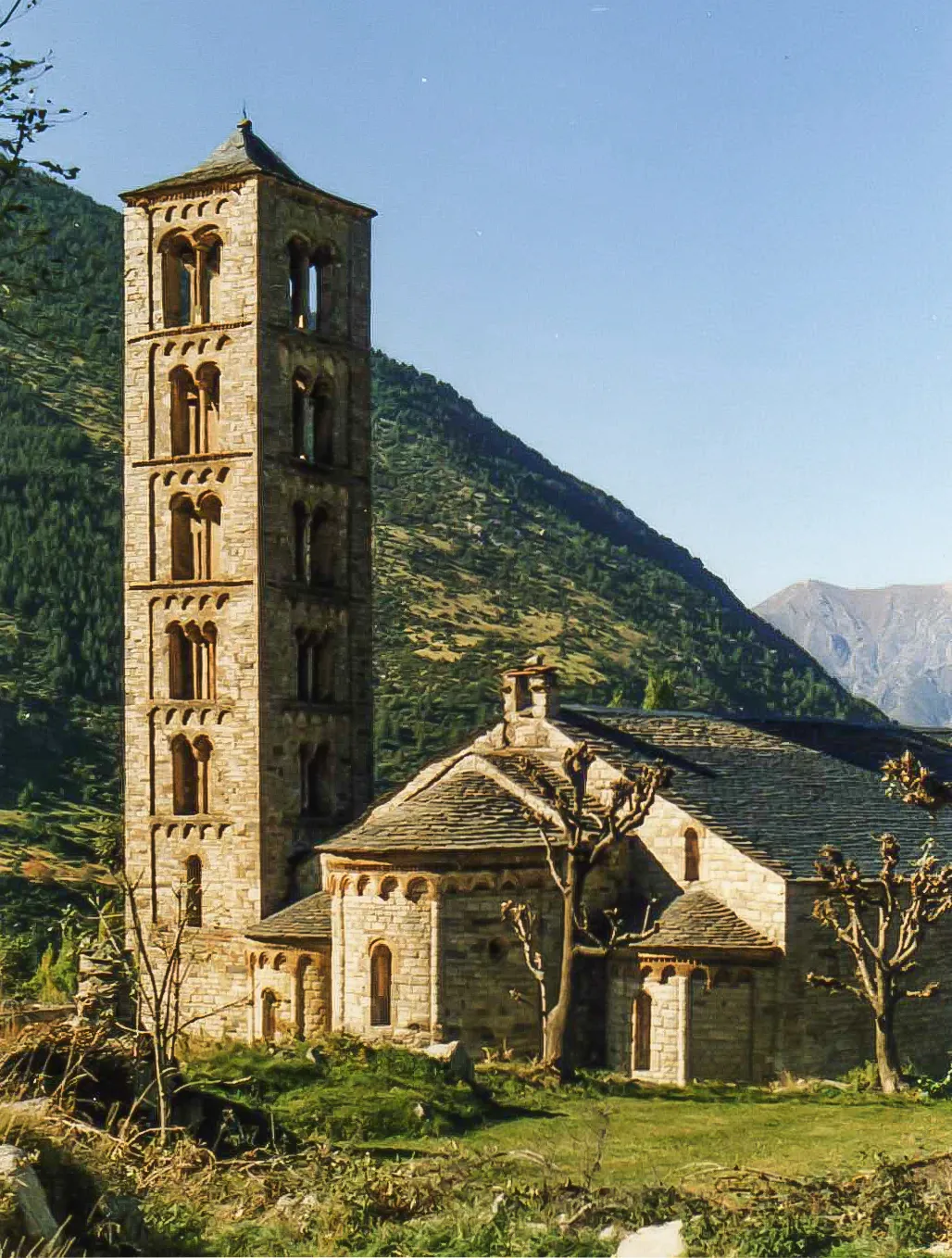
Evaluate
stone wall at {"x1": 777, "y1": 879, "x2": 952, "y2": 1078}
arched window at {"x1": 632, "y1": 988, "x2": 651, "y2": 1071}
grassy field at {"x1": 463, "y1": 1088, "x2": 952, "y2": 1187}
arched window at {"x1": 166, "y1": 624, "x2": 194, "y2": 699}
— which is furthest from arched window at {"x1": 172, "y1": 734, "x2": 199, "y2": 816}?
grassy field at {"x1": 463, "y1": 1088, "x2": 952, "y2": 1187}

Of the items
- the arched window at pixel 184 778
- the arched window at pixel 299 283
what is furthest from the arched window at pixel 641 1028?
the arched window at pixel 299 283

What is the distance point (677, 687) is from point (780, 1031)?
54.3m

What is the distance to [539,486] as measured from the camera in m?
100

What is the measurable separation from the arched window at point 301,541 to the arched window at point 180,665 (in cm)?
257

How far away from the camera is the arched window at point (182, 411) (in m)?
35.1

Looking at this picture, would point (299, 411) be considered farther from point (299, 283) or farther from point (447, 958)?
point (447, 958)

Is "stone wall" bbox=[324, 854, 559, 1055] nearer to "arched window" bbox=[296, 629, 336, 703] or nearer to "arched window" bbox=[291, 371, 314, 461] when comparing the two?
"arched window" bbox=[296, 629, 336, 703]

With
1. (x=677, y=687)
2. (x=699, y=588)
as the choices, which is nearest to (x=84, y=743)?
(x=677, y=687)

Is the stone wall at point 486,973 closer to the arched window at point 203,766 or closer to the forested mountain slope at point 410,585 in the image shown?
the arched window at point 203,766

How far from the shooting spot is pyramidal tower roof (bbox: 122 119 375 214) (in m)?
34.4

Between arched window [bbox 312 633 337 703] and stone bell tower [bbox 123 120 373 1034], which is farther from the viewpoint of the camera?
arched window [bbox 312 633 337 703]

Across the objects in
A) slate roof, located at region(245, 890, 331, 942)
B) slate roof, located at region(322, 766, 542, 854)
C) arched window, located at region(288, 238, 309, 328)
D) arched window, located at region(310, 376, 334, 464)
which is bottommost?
slate roof, located at region(245, 890, 331, 942)

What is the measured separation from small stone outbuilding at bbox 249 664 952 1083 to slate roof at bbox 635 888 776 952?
3cm

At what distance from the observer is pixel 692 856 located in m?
29.7
